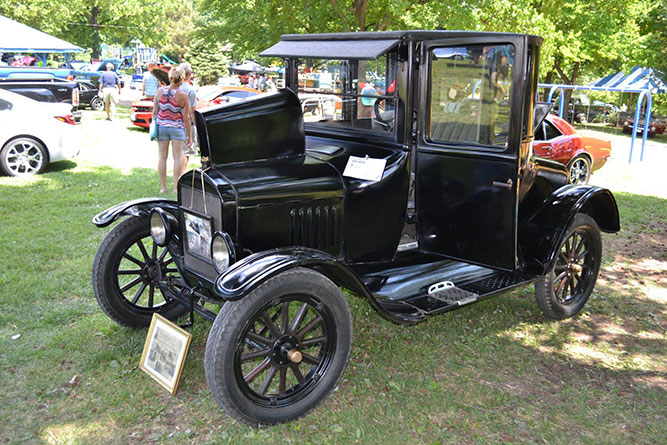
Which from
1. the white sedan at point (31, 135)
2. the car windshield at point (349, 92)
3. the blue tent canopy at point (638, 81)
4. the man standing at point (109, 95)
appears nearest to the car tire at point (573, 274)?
the car windshield at point (349, 92)

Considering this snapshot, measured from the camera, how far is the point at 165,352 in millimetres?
3625

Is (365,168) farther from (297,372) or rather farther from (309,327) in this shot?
(297,372)

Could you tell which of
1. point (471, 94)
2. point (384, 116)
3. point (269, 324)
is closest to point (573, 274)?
point (471, 94)

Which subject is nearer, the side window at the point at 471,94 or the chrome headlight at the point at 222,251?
the chrome headlight at the point at 222,251

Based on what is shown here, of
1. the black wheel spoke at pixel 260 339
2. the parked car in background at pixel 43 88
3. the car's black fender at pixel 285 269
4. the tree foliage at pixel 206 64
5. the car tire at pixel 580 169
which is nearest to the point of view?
the car's black fender at pixel 285 269

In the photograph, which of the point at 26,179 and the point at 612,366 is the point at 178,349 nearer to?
the point at 612,366

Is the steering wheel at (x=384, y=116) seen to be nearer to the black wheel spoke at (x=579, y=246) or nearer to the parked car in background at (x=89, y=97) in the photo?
the black wheel spoke at (x=579, y=246)

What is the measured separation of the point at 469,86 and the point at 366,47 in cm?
76

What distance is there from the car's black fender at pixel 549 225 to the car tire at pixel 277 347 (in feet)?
5.62

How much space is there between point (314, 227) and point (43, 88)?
962 cm

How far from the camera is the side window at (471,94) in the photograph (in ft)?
12.7

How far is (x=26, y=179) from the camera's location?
920 cm

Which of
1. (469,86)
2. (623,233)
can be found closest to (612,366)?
(469,86)

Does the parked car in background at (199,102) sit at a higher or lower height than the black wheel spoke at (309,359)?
higher
